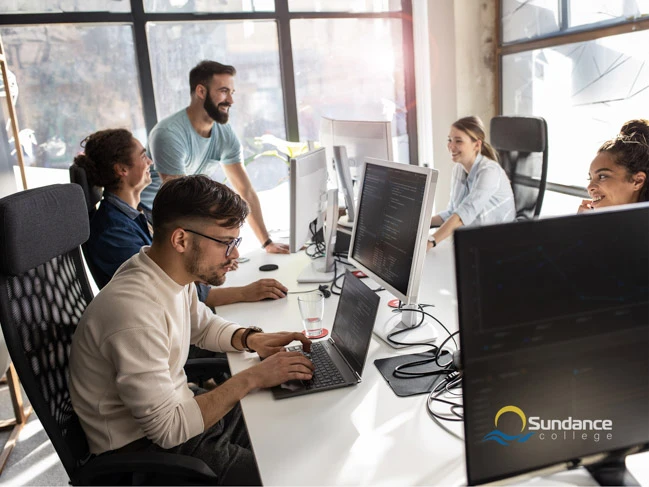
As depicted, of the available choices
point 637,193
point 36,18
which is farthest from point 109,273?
point 36,18

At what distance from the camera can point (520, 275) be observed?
2.48 feet

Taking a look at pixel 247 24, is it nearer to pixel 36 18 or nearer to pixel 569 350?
pixel 36 18

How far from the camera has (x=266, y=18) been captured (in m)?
4.00

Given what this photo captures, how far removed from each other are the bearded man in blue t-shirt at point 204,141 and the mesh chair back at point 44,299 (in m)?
1.40

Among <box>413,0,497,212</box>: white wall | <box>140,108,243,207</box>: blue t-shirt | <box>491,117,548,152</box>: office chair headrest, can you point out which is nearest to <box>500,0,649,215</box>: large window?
<box>413,0,497,212</box>: white wall

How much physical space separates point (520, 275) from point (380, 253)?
36.7 inches

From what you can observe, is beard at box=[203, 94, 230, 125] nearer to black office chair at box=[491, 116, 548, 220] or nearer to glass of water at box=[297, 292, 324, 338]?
black office chair at box=[491, 116, 548, 220]

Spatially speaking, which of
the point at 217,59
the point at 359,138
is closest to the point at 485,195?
the point at 359,138

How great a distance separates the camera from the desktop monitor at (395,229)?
1457mm

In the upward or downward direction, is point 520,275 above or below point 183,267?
above

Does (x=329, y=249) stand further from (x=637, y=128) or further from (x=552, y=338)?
(x=552, y=338)

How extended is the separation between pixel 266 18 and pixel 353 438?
3.52 m

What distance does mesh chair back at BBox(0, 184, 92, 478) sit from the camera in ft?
4.07

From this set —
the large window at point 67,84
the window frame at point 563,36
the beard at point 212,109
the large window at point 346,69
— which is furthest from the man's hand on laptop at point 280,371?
the large window at point 346,69
